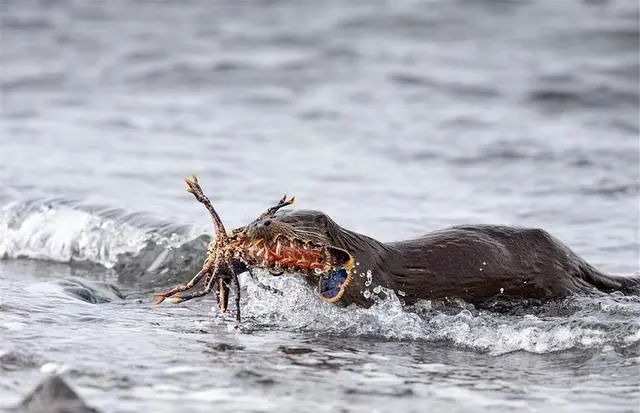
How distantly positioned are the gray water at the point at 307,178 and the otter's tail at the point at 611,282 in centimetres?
19

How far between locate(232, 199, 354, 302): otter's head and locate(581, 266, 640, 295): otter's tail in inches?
56.9

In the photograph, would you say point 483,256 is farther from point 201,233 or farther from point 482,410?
point 201,233

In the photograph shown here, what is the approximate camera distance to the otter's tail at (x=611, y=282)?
5859 mm

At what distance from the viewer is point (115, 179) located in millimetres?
9477

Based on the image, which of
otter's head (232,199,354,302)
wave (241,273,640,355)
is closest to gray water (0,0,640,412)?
wave (241,273,640,355)

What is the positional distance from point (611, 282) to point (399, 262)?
1.26m

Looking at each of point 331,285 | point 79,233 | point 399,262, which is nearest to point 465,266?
point 399,262

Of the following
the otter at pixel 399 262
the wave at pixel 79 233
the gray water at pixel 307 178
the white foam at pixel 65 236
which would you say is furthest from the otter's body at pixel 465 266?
the white foam at pixel 65 236

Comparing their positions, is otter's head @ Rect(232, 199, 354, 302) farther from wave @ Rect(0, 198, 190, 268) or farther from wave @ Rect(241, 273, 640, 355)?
wave @ Rect(0, 198, 190, 268)

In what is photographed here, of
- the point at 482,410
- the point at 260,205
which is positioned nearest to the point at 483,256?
the point at 482,410

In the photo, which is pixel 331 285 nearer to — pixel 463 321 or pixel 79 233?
pixel 463 321

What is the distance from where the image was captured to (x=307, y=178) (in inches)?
389

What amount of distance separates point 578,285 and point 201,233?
2.57 metres

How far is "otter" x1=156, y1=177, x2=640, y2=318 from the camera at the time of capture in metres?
4.84
